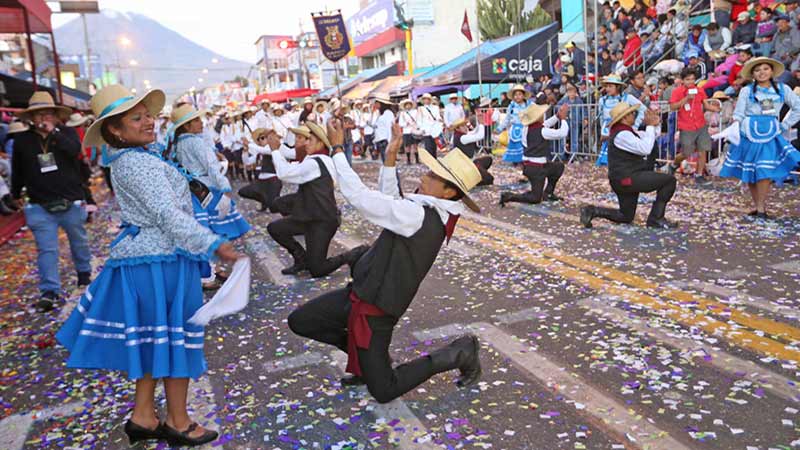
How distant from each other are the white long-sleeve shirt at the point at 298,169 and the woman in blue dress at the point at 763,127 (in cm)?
530

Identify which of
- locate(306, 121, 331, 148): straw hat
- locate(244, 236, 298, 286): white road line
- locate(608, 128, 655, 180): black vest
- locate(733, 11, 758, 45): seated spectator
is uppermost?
locate(733, 11, 758, 45): seated spectator

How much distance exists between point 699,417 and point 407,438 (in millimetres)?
1492

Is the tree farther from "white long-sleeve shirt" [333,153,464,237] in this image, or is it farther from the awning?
"white long-sleeve shirt" [333,153,464,237]

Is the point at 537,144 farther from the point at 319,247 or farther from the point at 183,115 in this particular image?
the point at 183,115

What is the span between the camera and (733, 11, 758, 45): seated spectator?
1359 cm

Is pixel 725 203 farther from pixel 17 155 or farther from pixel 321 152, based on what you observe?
pixel 17 155

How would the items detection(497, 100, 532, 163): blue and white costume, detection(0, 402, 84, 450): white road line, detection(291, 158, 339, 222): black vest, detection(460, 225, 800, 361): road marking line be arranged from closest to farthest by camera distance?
detection(0, 402, 84, 450): white road line, detection(460, 225, 800, 361): road marking line, detection(291, 158, 339, 222): black vest, detection(497, 100, 532, 163): blue and white costume

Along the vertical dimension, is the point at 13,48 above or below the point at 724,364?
above

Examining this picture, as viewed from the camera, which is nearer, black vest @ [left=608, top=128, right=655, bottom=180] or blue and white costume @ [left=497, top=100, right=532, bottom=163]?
black vest @ [left=608, top=128, right=655, bottom=180]

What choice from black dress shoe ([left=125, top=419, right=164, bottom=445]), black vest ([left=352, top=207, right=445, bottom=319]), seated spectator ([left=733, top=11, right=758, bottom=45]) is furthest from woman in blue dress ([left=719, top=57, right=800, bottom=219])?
black dress shoe ([left=125, top=419, right=164, bottom=445])

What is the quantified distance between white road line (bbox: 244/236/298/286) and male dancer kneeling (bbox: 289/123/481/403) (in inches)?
128

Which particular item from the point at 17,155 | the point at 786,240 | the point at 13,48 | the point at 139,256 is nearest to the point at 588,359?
the point at 139,256

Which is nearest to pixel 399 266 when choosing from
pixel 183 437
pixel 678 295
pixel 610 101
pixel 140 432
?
pixel 183 437

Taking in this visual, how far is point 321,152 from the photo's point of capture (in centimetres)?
650
